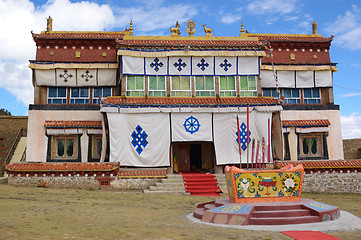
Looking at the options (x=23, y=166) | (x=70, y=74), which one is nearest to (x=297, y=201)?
(x=23, y=166)

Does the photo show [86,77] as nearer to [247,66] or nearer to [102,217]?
[247,66]

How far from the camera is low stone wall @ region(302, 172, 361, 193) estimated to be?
18.3 m

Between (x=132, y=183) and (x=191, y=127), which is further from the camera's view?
(x=191, y=127)

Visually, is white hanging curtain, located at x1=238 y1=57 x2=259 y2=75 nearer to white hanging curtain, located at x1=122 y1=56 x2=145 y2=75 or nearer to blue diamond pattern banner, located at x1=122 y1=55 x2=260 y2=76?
blue diamond pattern banner, located at x1=122 y1=55 x2=260 y2=76

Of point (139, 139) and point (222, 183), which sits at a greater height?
point (139, 139)

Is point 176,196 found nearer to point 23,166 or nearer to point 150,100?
point 150,100

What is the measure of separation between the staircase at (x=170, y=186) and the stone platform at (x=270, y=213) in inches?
274

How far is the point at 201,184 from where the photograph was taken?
684 inches

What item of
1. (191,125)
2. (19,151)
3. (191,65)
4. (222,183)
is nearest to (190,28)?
(191,65)

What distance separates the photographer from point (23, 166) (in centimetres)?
1708

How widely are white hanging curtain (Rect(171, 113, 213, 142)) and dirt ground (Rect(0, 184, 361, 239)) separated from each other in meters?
4.40

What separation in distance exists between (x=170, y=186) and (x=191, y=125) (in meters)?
3.89

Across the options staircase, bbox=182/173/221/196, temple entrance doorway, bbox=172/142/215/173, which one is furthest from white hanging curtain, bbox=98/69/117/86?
staircase, bbox=182/173/221/196

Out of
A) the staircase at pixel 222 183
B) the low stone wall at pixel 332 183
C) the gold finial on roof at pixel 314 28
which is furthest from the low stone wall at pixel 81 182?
the gold finial on roof at pixel 314 28
